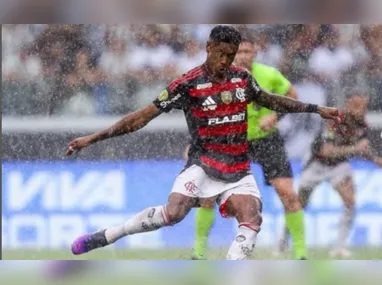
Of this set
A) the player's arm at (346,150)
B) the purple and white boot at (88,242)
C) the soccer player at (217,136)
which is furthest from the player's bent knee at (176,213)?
the player's arm at (346,150)

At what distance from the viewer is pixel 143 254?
28.6 ft

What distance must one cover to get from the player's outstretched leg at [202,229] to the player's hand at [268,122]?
671 millimetres

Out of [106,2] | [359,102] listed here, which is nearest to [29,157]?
[106,2]

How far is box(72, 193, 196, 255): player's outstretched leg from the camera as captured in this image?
8062 millimetres

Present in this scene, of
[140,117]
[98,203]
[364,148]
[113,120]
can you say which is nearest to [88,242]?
[98,203]

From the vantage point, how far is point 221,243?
854 cm

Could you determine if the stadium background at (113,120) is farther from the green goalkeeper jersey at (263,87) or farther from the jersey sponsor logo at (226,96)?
the jersey sponsor logo at (226,96)

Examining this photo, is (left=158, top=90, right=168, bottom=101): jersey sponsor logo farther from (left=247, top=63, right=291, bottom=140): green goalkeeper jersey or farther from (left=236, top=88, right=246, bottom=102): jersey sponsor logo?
(left=247, top=63, right=291, bottom=140): green goalkeeper jersey

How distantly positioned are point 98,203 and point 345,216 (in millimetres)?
1784

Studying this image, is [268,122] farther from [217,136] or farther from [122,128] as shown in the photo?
[122,128]

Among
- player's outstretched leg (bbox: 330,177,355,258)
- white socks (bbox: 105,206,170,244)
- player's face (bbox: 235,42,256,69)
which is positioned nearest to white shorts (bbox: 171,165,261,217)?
white socks (bbox: 105,206,170,244)

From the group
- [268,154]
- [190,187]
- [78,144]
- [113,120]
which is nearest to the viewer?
[190,187]

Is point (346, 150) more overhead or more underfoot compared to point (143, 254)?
more overhead

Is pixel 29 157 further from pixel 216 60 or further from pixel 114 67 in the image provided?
pixel 216 60
